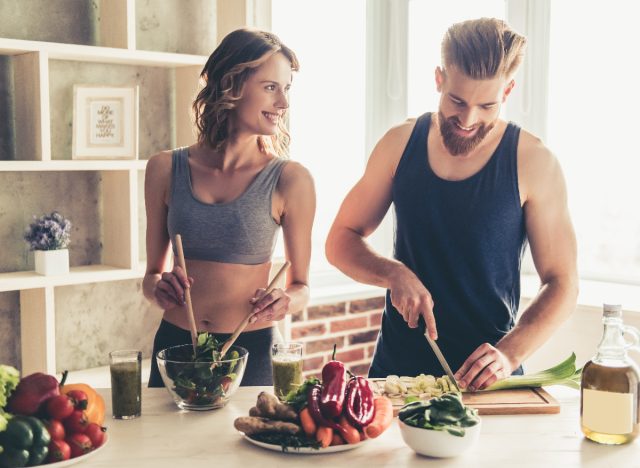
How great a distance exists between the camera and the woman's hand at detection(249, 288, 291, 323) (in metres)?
1.97

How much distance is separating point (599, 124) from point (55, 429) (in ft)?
10.1

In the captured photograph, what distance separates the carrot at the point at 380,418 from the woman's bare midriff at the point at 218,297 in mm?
699

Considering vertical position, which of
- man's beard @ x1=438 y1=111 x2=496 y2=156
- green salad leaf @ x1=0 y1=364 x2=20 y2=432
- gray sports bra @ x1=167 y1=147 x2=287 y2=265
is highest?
man's beard @ x1=438 y1=111 x2=496 y2=156

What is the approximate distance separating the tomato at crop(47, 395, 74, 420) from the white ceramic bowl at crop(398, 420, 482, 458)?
64 centimetres

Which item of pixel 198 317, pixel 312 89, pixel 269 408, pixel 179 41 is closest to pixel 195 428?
pixel 269 408

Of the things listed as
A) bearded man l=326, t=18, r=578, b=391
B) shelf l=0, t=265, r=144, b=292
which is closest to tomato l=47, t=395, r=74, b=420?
bearded man l=326, t=18, r=578, b=391

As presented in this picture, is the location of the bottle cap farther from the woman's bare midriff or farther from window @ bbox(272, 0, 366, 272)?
window @ bbox(272, 0, 366, 272)

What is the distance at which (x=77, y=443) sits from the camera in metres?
1.51

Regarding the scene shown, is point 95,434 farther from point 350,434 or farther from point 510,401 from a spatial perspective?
point 510,401

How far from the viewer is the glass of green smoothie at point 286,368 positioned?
1846 millimetres

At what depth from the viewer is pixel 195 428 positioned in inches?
66.6

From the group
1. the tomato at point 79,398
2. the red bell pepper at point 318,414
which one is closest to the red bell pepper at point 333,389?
the red bell pepper at point 318,414

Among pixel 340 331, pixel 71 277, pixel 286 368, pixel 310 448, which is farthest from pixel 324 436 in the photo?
pixel 340 331

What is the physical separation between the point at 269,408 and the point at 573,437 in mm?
627
